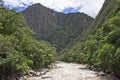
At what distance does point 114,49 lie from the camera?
40781 millimetres

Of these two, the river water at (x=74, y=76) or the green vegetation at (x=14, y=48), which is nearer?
the green vegetation at (x=14, y=48)

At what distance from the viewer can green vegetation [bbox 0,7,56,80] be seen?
122 feet

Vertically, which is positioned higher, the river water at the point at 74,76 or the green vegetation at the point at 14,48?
the green vegetation at the point at 14,48

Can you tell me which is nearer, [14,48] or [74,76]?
[14,48]

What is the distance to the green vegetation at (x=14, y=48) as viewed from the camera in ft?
122

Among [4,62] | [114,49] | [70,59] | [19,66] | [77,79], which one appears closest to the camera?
[4,62]

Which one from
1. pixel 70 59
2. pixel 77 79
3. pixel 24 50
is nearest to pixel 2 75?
pixel 77 79

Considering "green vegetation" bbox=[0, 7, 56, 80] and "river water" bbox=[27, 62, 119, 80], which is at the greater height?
"green vegetation" bbox=[0, 7, 56, 80]

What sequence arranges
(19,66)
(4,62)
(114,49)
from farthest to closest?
(114,49)
(19,66)
(4,62)

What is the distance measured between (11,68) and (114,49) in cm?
1689

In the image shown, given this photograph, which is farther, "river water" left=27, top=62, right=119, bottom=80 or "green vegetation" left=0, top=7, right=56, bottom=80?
"river water" left=27, top=62, right=119, bottom=80

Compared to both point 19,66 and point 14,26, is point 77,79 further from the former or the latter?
point 14,26

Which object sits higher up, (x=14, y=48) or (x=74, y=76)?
(x=14, y=48)

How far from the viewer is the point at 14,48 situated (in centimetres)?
4391
